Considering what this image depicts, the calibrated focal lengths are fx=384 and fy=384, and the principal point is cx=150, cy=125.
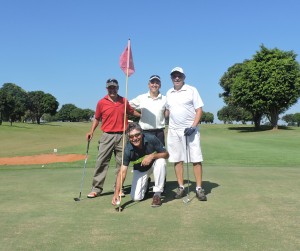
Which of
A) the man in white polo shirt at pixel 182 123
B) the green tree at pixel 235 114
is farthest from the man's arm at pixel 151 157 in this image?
the green tree at pixel 235 114

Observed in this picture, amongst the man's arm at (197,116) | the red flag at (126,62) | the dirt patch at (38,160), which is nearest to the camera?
the man's arm at (197,116)

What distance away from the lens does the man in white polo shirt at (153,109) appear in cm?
715

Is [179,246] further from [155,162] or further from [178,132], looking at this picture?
[178,132]

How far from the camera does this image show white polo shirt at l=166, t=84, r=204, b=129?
6.88 meters

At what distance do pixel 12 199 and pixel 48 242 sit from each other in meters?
2.72

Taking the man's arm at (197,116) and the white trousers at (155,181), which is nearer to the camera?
the white trousers at (155,181)

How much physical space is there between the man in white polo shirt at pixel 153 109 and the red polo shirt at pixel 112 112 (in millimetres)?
350

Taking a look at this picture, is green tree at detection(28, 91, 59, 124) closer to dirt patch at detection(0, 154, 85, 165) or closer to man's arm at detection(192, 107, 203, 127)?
dirt patch at detection(0, 154, 85, 165)

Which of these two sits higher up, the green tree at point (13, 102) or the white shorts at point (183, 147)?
the green tree at point (13, 102)

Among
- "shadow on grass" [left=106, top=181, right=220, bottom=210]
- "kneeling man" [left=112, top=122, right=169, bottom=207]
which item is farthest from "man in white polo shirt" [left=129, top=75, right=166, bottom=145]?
"shadow on grass" [left=106, top=181, right=220, bottom=210]

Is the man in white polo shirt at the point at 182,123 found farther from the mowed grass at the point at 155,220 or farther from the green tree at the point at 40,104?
the green tree at the point at 40,104

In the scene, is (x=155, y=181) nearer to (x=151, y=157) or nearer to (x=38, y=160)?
(x=151, y=157)

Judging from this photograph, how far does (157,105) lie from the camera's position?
7.17 metres

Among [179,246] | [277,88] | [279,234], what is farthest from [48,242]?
[277,88]
